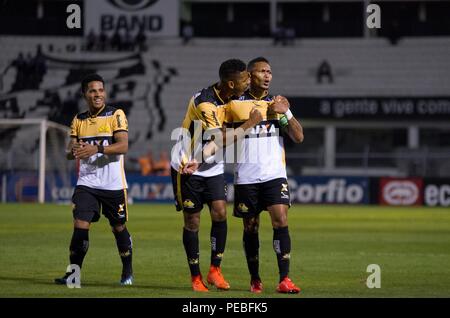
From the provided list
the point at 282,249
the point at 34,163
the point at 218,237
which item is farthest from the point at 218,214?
the point at 34,163

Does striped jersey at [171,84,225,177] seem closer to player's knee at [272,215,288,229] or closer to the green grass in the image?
player's knee at [272,215,288,229]

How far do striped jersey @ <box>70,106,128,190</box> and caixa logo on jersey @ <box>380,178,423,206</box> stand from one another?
28.7 m

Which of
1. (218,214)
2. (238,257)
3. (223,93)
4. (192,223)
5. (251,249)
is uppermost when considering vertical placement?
(223,93)

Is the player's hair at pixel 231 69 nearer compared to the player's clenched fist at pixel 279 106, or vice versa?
the player's clenched fist at pixel 279 106

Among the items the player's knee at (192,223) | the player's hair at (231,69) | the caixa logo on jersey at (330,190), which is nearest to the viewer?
the player's hair at (231,69)

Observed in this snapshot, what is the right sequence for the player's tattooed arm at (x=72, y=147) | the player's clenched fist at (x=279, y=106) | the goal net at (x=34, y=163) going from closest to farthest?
1. the player's clenched fist at (x=279, y=106)
2. the player's tattooed arm at (x=72, y=147)
3. the goal net at (x=34, y=163)

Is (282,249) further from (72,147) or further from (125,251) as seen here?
(72,147)

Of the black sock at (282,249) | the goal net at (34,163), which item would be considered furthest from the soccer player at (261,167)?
the goal net at (34,163)

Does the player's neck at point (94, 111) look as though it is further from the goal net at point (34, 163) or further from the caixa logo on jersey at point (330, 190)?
the caixa logo on jersey at point (330, 190)

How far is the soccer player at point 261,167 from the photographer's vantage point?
11688 mm

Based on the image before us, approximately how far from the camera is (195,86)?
50.3m

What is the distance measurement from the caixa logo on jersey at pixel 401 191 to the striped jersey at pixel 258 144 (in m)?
28.7

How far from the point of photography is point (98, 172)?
12.4m

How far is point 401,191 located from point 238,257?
24313 millimetres
